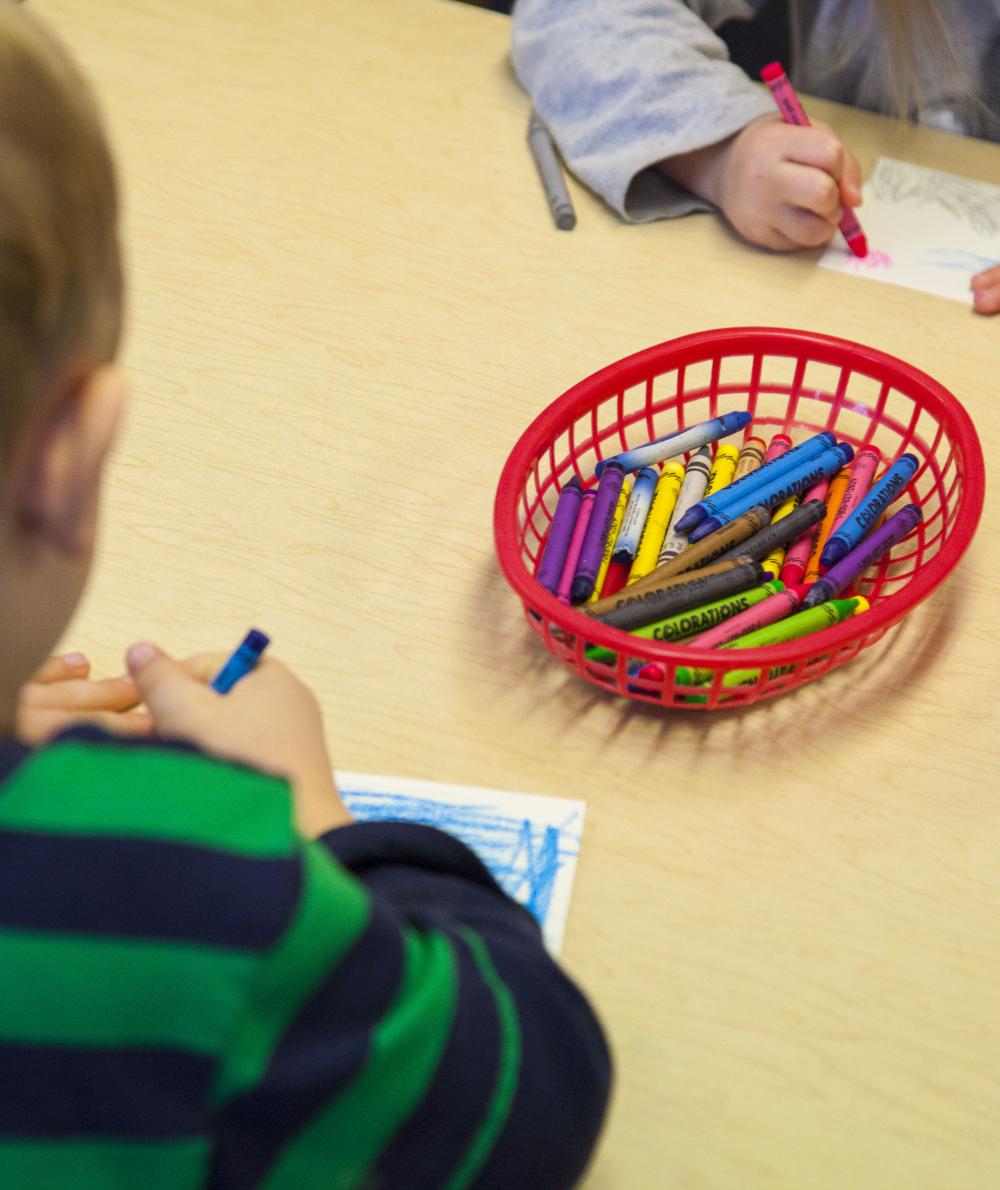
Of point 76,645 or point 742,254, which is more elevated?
point 742,254

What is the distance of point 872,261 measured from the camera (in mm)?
957

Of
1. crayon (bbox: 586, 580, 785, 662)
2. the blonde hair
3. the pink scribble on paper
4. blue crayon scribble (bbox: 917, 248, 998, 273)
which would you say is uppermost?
the blonde hair

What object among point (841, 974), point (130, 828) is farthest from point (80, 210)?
point (841, 974)

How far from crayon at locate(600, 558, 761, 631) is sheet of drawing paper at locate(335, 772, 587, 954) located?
99 millimetres

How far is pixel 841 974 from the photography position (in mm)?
A: 560

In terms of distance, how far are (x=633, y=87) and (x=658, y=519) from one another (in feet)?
1.51

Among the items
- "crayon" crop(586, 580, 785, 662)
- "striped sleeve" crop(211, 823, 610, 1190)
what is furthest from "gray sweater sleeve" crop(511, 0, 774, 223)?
"striped sleeve" crop(211, 823, 610, 1190)

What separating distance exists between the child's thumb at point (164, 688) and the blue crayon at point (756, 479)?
295mm

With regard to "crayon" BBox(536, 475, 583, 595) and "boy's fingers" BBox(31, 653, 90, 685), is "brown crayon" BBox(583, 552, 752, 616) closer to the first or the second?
"crayon" BBox(536, 475, 583, 595)

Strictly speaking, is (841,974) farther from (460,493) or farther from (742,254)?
(742,254)

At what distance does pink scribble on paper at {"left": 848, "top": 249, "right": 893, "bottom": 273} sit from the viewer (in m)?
0.95

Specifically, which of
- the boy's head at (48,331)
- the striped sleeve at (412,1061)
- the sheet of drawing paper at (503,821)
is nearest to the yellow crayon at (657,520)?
the sheet of drawing paper at (503,821)

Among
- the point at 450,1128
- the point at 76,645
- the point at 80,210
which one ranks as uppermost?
the point at 80,210

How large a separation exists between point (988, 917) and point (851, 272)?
53 centimetres
